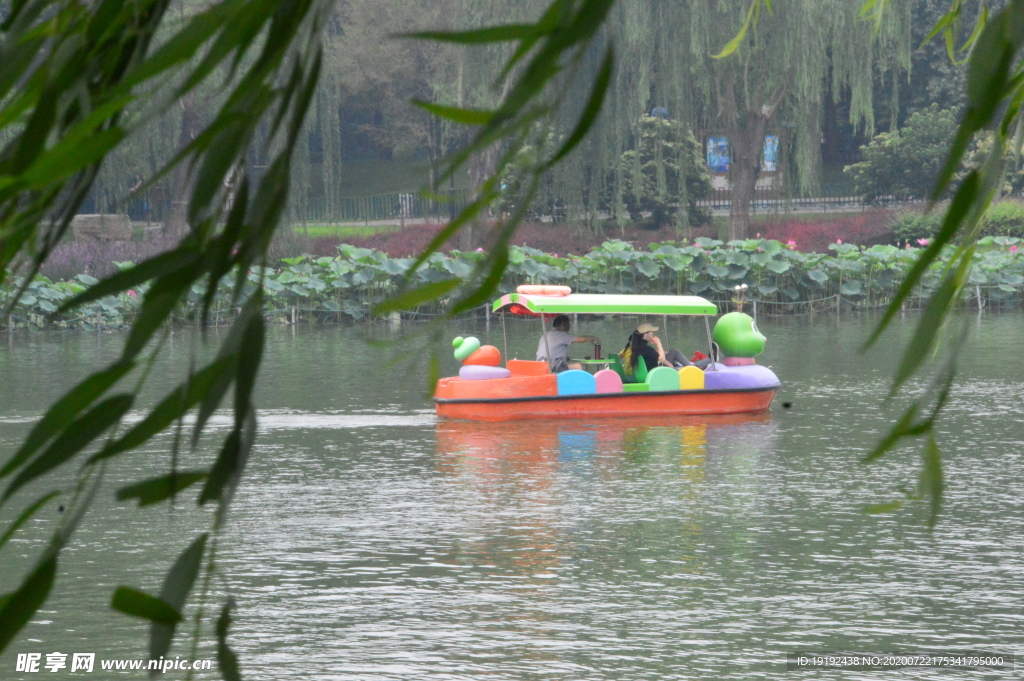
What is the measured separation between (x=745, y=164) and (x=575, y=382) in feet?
71.0

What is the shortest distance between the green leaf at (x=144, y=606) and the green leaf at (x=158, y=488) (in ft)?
0.30

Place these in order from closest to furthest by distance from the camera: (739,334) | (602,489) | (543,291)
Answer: (602,489), (739,334), (543,291)

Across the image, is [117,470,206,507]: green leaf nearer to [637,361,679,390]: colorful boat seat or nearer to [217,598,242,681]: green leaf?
[217,598,242,681]: green leaf

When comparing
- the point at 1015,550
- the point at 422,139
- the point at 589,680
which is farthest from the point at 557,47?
the point at 422,139

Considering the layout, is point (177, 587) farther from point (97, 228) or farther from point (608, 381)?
point (97, 228)

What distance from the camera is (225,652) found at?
1.43m

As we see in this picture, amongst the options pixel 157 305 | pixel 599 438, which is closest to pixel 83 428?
pixel 157 305

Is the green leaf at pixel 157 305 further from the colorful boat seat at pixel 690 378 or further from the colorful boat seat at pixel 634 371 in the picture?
the colorful boat seat at pixel 634 371

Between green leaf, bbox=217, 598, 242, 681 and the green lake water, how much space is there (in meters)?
0.35

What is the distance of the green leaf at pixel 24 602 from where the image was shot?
129cm

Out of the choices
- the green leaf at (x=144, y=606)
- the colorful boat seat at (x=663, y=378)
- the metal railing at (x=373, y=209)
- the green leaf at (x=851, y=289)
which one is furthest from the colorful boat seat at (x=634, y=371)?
the metal railing at (x=373, y=209)

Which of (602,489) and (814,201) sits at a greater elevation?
(814,201)

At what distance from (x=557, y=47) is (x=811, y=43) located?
98.9ft

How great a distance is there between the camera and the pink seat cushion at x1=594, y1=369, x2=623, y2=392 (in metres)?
15.5
